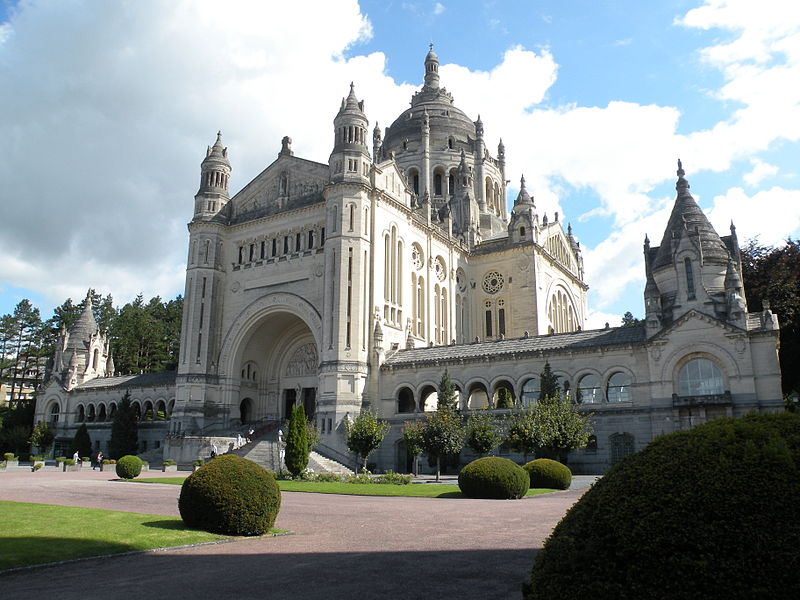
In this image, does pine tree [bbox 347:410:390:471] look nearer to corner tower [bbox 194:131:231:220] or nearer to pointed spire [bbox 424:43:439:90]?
corner tower [bbox 194:131:231:220]

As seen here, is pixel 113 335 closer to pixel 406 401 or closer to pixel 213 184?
pixel 213 184

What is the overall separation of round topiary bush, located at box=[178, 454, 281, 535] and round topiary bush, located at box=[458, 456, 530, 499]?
Answer: 10.8 metres

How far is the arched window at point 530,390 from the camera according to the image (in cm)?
4162

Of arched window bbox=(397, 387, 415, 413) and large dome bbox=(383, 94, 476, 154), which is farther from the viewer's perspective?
large dome bbox=(383, 94, 476, 154)

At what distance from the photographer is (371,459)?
4528cm

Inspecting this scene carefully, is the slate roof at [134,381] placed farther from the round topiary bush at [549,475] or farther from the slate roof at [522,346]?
the round topiary bush at [549,475]

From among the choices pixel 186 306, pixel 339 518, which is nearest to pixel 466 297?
pixel 186 306

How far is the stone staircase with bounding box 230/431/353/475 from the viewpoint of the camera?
133 feet

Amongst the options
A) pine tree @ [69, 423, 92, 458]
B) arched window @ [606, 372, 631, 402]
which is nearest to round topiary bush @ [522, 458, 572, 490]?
arched window @ [606, 372, 631, 402]

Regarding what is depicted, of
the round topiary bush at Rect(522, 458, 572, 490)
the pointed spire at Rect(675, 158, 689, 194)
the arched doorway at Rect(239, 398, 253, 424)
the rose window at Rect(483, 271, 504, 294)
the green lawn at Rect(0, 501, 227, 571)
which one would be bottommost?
the green lawn at Rect(0, 501, 227, 571)

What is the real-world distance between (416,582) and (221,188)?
55.2 meters

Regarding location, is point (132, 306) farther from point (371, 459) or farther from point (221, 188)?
point (371, 459)

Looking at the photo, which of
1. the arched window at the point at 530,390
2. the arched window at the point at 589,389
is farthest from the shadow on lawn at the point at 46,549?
the arched window at the point at 530,390

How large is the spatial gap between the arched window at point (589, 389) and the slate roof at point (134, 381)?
39.8 metres
